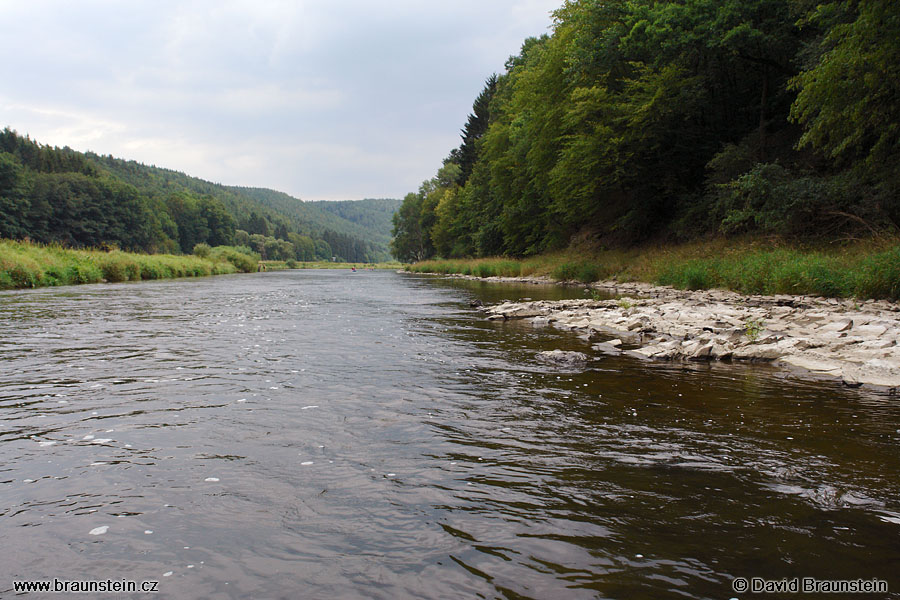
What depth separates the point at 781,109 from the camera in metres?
27.1

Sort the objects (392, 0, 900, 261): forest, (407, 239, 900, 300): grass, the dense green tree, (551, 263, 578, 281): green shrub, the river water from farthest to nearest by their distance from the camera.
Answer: (551, 263, 578, 281): green shrub, (392, 0, 900, 261): forest, the dense green tree, (407, 239, 900, 300): grass, the river water

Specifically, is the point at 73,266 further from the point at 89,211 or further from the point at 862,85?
the point at 89,211

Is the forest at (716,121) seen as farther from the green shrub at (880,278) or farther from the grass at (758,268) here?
the green shrub at (880,278)

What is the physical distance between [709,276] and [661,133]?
467 inches

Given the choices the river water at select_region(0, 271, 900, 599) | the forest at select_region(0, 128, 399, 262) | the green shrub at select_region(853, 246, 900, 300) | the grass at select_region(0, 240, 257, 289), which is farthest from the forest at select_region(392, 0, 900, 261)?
the forest at select_region(0, 128, 399, 262)

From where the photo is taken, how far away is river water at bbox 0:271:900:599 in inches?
120

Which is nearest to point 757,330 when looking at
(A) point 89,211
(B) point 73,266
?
(B) point 73,266

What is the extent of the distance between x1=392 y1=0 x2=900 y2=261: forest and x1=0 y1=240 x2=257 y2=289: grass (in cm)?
3004

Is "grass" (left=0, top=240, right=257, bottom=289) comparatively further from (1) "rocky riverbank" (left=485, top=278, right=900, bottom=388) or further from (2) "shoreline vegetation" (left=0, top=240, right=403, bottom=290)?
(1) "rocky riverbank" (left=485, top=278, right=900, bottom=388)

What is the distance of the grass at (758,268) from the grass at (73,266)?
29.4 m

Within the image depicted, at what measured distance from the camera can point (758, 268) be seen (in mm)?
16688

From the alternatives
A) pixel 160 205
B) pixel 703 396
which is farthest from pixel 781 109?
pixel 160 205

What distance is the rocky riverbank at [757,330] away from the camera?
807 cm

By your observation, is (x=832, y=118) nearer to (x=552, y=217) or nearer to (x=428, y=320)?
(x=428, y=320)
